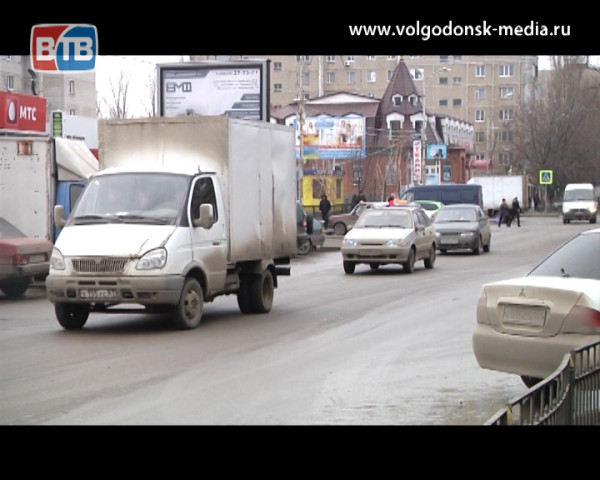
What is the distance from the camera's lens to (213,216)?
48.7 ft

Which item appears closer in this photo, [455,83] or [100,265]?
[100,265]

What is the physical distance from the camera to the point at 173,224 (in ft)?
46.0

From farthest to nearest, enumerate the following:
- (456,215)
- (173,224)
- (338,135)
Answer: (338,135) → (456,215) → (173,224)

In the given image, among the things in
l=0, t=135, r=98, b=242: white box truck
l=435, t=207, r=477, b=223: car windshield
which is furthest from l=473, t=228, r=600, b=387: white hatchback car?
l=435, t=207, r=477, b=223: car windshield

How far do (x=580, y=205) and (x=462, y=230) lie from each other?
32105 mm

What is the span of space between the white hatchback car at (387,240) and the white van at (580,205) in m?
38.0

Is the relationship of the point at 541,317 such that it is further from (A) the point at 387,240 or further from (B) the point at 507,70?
(B) the point at 507,70

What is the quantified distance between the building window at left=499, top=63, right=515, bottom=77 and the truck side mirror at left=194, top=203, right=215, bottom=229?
109 meters

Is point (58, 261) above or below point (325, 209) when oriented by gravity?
above

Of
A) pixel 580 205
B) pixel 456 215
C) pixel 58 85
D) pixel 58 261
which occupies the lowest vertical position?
pixel 580 205

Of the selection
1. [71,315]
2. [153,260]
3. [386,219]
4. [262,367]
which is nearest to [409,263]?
[386,219]
